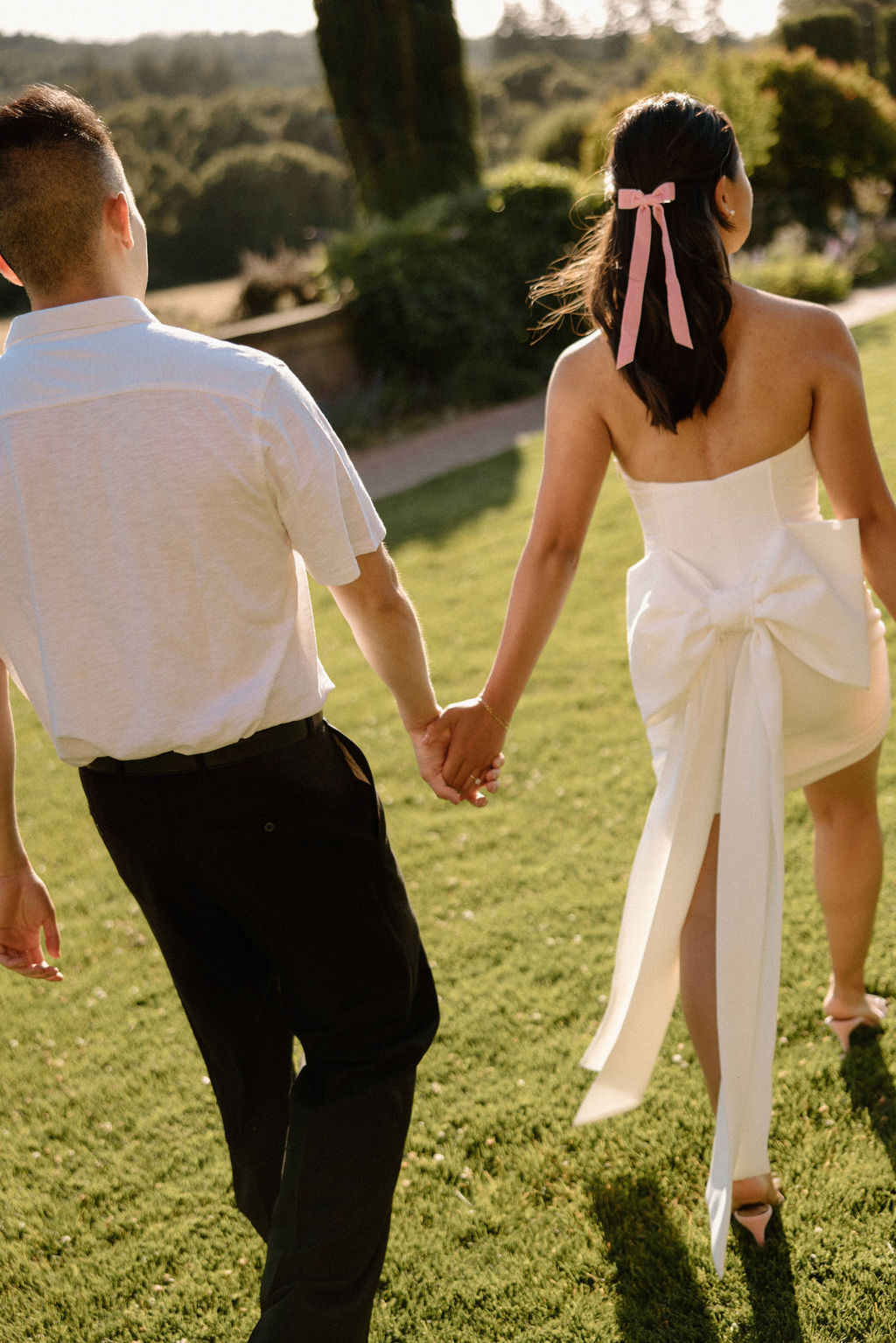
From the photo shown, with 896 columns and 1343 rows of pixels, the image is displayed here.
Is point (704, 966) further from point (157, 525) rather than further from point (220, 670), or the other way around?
point (157, 525)

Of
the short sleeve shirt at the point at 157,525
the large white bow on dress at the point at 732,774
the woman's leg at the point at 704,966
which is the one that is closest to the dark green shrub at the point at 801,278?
the large white bow on dress at the point at 732,774

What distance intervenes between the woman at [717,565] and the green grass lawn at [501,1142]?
0.62 ft

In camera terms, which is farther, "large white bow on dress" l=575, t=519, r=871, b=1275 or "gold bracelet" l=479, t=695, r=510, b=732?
"gold bracelet" l=479, t=695, r=510, b=732

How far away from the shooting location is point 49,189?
5.15 ft

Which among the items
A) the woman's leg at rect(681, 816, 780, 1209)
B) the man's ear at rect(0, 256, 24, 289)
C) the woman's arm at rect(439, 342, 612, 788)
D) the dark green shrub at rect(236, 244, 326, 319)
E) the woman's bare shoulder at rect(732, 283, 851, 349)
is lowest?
the dark green shrub at rect(236, 244, 326, 319)

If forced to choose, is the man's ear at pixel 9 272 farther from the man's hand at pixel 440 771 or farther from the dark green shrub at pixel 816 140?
the dark green shrub at pixel 816 140

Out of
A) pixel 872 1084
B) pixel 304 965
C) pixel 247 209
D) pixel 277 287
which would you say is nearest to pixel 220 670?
pixel 304 965

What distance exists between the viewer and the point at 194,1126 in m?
2.81

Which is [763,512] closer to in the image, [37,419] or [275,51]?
[37,419]

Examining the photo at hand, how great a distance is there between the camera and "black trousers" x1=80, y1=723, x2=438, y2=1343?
1.71 m

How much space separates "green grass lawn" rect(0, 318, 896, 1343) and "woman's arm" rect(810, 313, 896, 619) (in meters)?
1.22

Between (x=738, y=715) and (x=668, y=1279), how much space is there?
1.10 meters

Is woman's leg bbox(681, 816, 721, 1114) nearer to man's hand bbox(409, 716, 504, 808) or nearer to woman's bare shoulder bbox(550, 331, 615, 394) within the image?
man's hand bbox(409, 716, 504, 808)

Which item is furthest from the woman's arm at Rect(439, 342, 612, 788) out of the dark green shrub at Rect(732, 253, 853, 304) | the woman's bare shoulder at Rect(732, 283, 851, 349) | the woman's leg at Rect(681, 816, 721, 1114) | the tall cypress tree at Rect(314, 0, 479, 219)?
the tall cypress tree at Rect(314, 0, 479, 219)
